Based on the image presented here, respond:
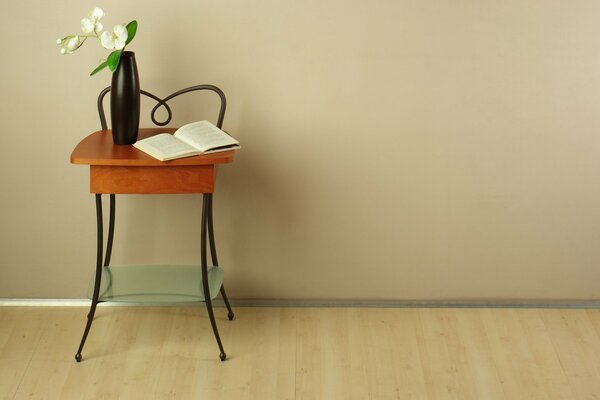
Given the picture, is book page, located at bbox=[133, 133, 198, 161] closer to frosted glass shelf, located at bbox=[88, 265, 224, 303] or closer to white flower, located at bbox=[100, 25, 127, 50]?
white flower, located at bbox=[100, 25, 127, 50]

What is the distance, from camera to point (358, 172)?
335 centimetres

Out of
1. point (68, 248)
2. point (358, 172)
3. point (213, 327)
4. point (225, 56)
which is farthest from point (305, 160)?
point (68, 248)

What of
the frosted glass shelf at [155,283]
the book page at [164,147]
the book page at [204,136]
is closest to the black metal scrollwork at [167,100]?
the book page at [204,136]

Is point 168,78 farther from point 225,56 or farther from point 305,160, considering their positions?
point 305,160

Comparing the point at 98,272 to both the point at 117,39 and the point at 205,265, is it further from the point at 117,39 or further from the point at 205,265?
the point at 117,39

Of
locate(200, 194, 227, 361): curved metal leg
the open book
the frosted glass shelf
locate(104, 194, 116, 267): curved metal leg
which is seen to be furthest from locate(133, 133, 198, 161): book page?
the frosted glass shelf

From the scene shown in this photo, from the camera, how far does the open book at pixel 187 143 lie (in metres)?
2.84

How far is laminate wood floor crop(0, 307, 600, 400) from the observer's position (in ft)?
9.63

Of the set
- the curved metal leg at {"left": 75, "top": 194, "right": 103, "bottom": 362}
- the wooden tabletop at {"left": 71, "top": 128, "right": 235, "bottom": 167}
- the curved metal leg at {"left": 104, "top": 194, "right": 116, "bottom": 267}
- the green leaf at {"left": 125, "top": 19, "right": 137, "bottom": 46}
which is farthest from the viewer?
the curved metal leg at {"left": 104, "top": 194, "right": 116, "bottom": 267}

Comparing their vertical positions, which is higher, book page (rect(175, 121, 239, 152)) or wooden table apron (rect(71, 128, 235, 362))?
book page (rect(175, 121, 239, 152))

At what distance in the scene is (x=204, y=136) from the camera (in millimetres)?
2949

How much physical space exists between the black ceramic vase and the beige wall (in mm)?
331

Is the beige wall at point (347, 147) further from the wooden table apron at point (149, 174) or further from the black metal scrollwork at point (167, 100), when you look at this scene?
the wooden table apron at point (149, 174)

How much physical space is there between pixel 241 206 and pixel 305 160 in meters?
0.31
